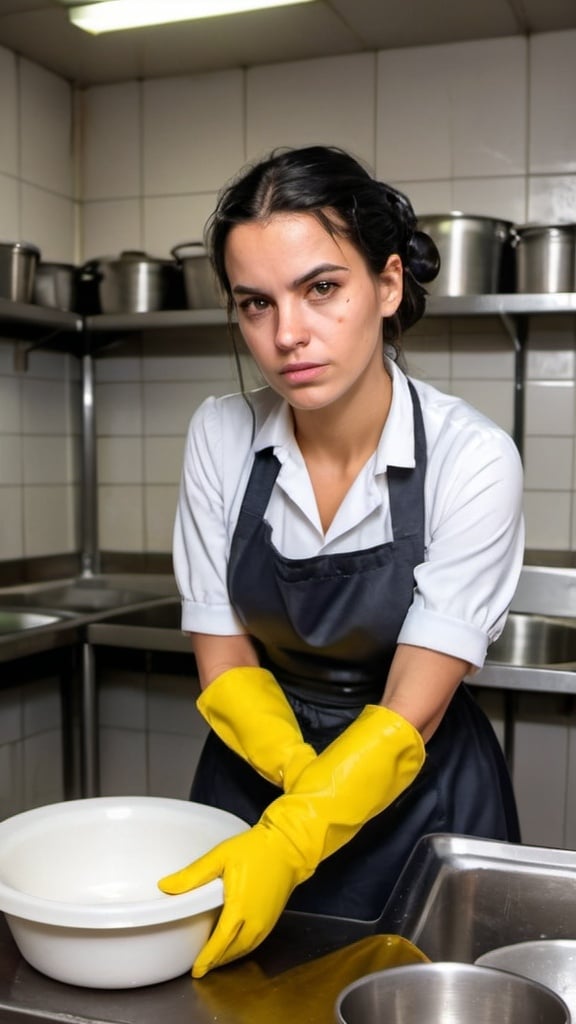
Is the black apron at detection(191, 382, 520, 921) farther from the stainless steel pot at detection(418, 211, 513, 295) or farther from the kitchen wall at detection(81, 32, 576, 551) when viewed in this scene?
the kitchen wall at detection(81, 32, 576, 551)

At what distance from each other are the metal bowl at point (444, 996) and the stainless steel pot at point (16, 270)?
1998 mm

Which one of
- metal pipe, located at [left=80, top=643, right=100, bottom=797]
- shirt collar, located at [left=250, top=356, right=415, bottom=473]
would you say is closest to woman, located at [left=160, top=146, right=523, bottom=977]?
shirt collar, located at [left=250, top=356, right=415, bottom=473]

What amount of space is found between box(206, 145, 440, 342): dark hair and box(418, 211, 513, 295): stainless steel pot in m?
1.07

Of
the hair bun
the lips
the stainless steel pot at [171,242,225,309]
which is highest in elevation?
the stainless steel pot at [171,242,225,309]

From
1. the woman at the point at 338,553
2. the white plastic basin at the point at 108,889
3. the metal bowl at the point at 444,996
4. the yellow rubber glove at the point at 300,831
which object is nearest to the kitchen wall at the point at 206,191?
the woman at the point at 338,553

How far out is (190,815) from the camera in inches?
39.3

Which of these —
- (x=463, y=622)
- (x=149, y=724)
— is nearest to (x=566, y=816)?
(x=149, y=724)

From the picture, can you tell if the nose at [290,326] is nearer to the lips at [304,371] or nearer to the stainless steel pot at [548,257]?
the lips at [304,371]

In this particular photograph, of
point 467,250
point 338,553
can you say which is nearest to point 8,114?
point 467,250

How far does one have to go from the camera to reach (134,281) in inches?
106

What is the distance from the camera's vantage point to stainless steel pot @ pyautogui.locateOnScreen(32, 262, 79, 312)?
2740 millimetres

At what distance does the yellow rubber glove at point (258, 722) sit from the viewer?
114 cm

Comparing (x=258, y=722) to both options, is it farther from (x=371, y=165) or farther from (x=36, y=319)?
(x=371, y=165)

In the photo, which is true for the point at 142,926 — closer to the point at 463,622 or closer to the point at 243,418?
the point at 463,622
